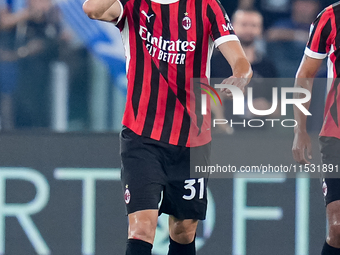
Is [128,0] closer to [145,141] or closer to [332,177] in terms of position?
[145,141]

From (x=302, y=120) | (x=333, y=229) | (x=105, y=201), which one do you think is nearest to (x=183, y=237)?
(x=333, y=229)

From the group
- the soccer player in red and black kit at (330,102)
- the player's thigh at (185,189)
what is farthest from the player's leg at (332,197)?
the player's thigh at (185,189)

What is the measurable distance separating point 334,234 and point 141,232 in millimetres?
1126

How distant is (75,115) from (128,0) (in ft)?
5.53

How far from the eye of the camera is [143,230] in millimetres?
2965

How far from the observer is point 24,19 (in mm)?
4844

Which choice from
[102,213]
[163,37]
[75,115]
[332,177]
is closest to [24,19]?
[75,115]

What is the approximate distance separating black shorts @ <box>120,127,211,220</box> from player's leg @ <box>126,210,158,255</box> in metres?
0.04

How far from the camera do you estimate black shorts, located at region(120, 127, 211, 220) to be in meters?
3.06

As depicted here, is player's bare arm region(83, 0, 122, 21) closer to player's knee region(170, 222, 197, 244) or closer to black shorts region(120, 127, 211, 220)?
black shorts region(120, 127, 211, 220)

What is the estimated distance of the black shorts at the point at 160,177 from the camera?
3.06m

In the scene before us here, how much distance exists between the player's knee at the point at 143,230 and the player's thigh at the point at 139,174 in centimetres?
8

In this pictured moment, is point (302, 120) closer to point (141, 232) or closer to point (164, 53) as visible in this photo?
point (164, 53)

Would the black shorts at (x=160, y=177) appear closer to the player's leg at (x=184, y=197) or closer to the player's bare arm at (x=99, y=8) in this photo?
the player's leg at (x=184, y=197)
